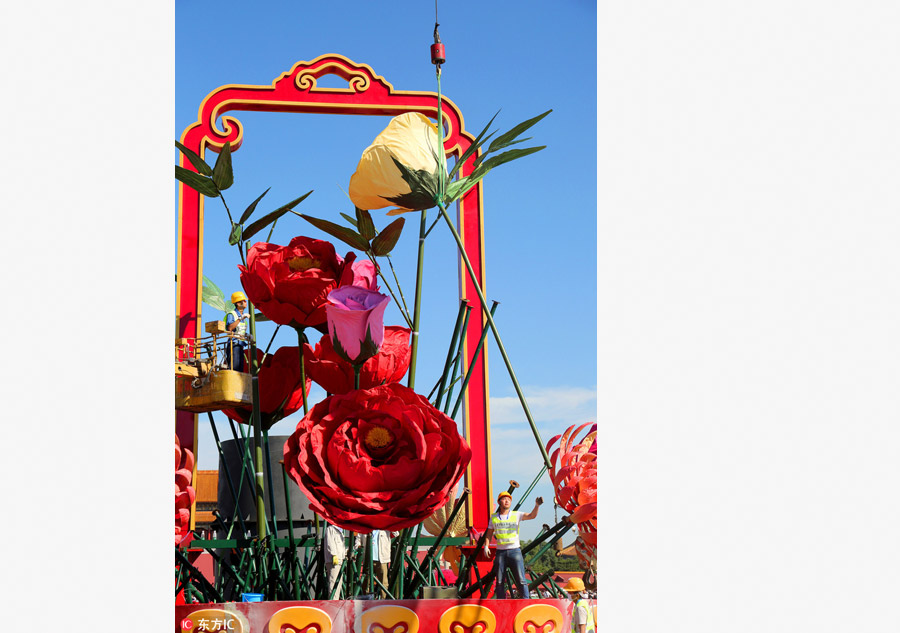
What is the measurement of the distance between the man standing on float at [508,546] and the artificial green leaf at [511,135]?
212 mm

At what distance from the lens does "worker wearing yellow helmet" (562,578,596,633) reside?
0.44 metres

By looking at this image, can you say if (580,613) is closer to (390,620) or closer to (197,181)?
(390,620)

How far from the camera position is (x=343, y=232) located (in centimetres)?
48

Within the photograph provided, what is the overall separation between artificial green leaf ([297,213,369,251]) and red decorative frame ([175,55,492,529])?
0.40 feet

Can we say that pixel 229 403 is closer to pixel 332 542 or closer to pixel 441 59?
pixel 332 542

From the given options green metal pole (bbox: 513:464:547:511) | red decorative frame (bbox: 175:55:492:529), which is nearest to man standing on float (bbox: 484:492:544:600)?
green metal pole (bbox: 513:464:547:511)

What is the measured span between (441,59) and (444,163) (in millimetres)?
96

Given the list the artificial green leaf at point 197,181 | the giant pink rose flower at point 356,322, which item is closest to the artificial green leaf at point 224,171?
the artificial green leaf at point 197,181

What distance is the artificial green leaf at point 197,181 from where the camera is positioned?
0.45m

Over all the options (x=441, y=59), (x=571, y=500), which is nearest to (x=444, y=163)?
(x=441, y=59)

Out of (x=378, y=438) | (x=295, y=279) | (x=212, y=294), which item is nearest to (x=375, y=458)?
(x=378, y=438)

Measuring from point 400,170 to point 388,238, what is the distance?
0.18 ft

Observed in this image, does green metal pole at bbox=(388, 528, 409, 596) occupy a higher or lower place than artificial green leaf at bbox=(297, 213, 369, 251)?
lower

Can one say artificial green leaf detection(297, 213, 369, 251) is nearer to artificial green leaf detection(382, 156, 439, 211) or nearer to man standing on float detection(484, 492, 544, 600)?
artificial green leaf detection(382, 156, 439, 211)
